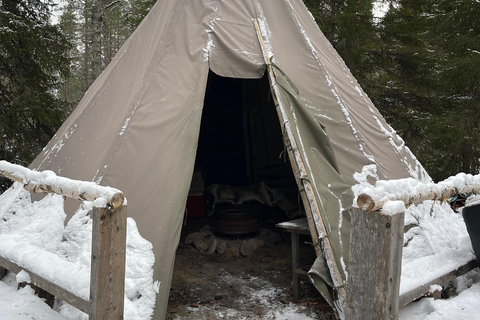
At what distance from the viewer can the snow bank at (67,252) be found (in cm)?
254

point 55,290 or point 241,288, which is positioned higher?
point 55,290

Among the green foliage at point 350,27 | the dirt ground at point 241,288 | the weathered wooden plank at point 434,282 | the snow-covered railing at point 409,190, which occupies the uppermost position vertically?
the green foliage at point 350,27

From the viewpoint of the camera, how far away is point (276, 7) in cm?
485

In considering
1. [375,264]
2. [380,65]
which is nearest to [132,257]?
[375,264]

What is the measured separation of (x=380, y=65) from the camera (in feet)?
30.4

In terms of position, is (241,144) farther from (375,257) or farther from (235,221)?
(375,257)

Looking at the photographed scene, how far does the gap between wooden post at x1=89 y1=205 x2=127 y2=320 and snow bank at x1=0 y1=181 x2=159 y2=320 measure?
0.69 feet

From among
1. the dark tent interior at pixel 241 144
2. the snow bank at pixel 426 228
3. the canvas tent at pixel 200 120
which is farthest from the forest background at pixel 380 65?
the snow bank at pixel 426 228

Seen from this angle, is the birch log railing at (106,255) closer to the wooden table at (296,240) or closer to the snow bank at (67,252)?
the snow bank at (67,252)

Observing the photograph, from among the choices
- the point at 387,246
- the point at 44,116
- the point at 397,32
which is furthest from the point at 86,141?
the point at 397,32

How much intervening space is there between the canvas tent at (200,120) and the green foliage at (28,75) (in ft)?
9.34

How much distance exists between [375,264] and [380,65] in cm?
816

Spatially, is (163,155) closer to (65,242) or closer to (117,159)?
(117,159)

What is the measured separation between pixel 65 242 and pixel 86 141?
1252mm
